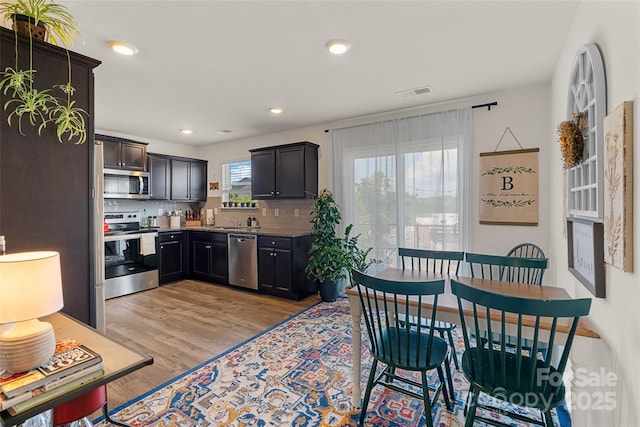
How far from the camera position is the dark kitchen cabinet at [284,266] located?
4133 mm

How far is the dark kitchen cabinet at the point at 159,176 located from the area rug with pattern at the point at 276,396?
347 cm

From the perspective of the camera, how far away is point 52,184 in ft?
5.61

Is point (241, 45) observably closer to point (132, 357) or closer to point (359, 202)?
point (132, 357)

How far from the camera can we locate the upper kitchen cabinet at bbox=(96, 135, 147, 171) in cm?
442

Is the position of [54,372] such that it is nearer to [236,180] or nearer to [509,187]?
[509,187]

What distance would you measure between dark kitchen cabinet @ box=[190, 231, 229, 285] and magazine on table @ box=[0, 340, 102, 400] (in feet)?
12.2

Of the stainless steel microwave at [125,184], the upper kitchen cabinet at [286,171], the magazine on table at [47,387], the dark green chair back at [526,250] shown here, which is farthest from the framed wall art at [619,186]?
the stainless steel microwave at [125,184]

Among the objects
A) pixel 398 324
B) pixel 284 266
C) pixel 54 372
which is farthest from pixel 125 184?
pixel 398 324

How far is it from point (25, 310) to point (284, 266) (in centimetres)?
323

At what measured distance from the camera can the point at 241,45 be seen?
232cm

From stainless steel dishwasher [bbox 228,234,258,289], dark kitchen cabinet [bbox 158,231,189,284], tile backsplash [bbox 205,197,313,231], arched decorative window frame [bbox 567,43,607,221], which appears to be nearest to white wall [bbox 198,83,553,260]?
arched decorative window frame [bbox 567,43,607,221]

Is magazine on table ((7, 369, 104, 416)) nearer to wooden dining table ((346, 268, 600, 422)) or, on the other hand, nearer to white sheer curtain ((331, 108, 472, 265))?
wooden dining table ((346, 268, 600, 422))

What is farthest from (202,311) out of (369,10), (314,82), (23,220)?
(369,10)

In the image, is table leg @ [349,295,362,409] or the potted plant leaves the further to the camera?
table leg @ [349,295,362,409]
